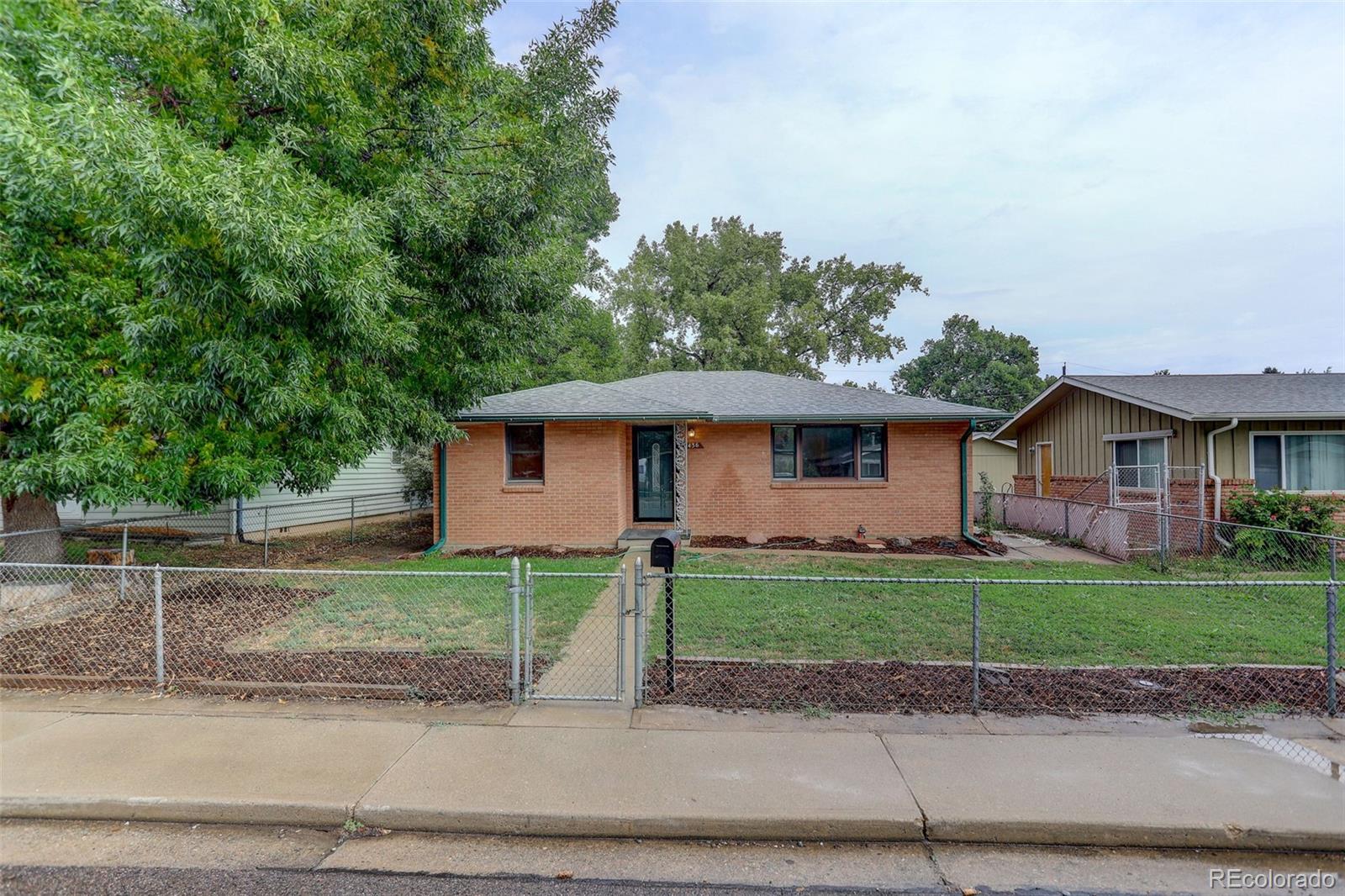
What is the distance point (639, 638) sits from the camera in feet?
15.9

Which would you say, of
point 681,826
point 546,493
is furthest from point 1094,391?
point 681,826

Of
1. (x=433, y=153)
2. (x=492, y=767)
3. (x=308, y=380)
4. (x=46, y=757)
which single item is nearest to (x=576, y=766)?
(x=492, y=767)

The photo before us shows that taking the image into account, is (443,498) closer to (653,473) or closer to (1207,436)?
(653,473)

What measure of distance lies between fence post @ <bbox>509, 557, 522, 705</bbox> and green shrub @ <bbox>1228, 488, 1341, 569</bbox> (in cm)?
1258

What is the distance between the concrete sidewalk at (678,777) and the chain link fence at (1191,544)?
704 cm

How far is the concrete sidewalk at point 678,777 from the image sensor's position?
11.2ft

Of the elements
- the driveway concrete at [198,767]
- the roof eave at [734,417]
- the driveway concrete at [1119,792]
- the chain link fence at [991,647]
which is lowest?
the driveway concrete at [1119,792]

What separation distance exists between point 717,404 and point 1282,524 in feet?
35.6

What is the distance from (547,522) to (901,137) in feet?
44.8

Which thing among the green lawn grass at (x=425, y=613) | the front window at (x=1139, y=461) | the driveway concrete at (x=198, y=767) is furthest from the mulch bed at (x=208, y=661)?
the front window at (x=1139, y=461)

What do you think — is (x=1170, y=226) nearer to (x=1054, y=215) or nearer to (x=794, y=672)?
(x=1054, y=215)

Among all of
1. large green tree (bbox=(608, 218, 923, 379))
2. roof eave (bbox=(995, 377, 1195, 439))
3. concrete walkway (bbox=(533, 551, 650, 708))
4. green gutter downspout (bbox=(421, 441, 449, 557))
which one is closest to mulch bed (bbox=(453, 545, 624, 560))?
green gutter downspout (bbox=(421, 441, 449, 557))

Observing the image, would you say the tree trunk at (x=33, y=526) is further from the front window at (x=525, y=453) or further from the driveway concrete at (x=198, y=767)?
the front window at (x=525, y=453)

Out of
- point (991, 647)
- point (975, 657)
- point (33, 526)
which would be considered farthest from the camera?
point (33, 526)
